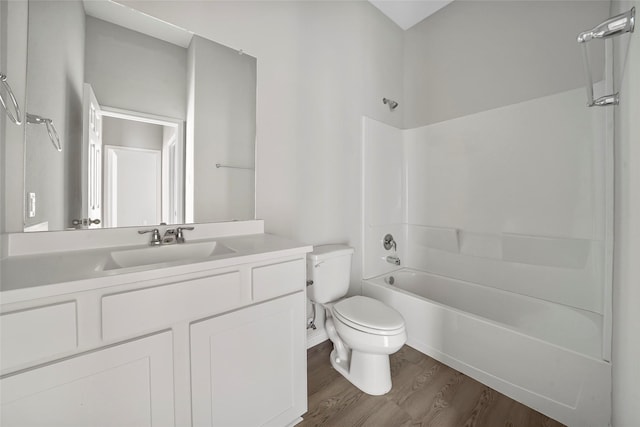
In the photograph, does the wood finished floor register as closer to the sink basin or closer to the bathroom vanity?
the bathroom vanity

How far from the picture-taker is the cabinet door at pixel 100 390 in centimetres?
63

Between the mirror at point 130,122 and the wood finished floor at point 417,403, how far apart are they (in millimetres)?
1125

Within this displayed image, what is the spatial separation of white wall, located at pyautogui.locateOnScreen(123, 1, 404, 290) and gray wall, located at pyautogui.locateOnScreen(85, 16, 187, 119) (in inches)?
6.5

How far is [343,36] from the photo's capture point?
2.02 meters

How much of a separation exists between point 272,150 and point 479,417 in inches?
73.4

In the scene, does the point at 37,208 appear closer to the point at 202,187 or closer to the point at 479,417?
the point at 202,187

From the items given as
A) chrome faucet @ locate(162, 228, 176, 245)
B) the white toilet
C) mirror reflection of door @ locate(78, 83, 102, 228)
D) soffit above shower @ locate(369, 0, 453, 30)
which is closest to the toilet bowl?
the white toilet

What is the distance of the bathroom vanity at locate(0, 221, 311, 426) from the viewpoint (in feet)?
2.08

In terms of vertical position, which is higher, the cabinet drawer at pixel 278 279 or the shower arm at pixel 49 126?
the shower arm at pixel 49 126

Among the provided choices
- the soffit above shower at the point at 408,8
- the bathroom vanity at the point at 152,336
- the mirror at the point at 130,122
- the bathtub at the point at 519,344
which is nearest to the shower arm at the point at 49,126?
the mirror at the point at 130,122

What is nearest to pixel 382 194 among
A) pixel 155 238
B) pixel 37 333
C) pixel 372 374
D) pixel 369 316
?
pixel 369 316

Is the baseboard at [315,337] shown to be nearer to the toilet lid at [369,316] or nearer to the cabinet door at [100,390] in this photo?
the toilet lid at [369,316]

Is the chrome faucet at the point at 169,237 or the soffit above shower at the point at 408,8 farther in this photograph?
the soffit above shower at the point at 408,8

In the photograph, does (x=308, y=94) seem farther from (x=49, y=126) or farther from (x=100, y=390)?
(x=100, y=390)
